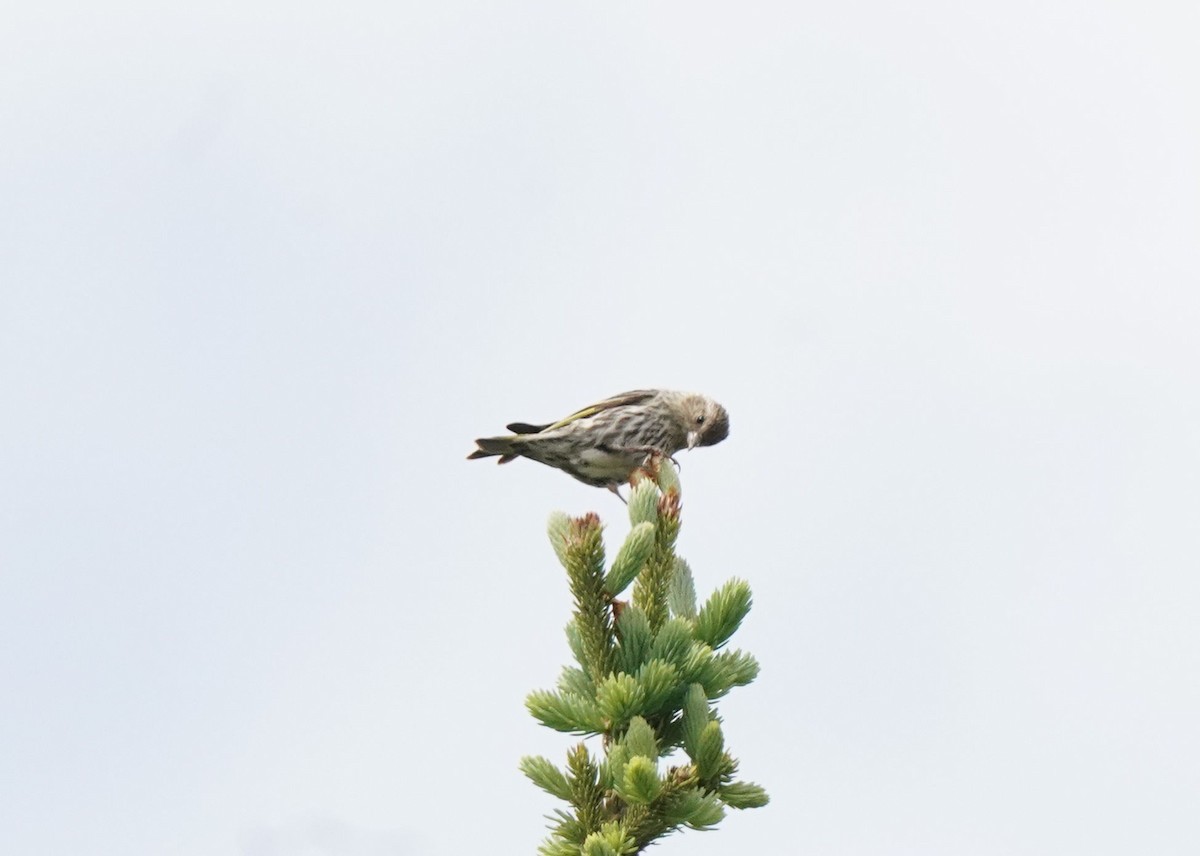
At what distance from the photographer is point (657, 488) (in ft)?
15.2

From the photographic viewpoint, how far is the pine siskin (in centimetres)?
893

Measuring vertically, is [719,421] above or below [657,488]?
above

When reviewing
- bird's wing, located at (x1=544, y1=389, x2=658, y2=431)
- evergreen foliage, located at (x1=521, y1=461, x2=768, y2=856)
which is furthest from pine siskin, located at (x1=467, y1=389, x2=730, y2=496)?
evergreen foliage, located at (x1=521, y1=461, x2=768, y2=856)

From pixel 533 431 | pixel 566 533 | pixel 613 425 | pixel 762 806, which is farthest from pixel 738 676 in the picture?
Answer: pixel 533 431

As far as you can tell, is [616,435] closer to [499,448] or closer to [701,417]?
[701,417]

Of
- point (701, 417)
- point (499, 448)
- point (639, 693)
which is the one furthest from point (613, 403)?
point (639, 693)

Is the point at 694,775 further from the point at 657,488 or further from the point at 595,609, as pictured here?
the point at 657,488

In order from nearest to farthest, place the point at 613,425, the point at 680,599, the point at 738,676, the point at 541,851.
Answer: the point at 541,851
the point at 738,676
the point at 680,599
the point at 613,425

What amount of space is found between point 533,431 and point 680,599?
5054mm

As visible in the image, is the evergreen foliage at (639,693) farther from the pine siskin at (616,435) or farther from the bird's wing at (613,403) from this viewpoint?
the bird's wing at (613,403)

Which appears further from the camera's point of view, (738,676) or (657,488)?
(657,488)

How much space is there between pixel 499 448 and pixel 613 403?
876 mm

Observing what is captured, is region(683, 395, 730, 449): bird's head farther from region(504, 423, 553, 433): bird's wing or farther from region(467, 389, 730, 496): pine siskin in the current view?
region(504, 423, 553, 433): bird's wing

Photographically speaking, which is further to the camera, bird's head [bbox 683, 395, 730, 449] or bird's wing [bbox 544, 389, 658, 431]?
bird's head [bbox 683, 395, 730, 449]
